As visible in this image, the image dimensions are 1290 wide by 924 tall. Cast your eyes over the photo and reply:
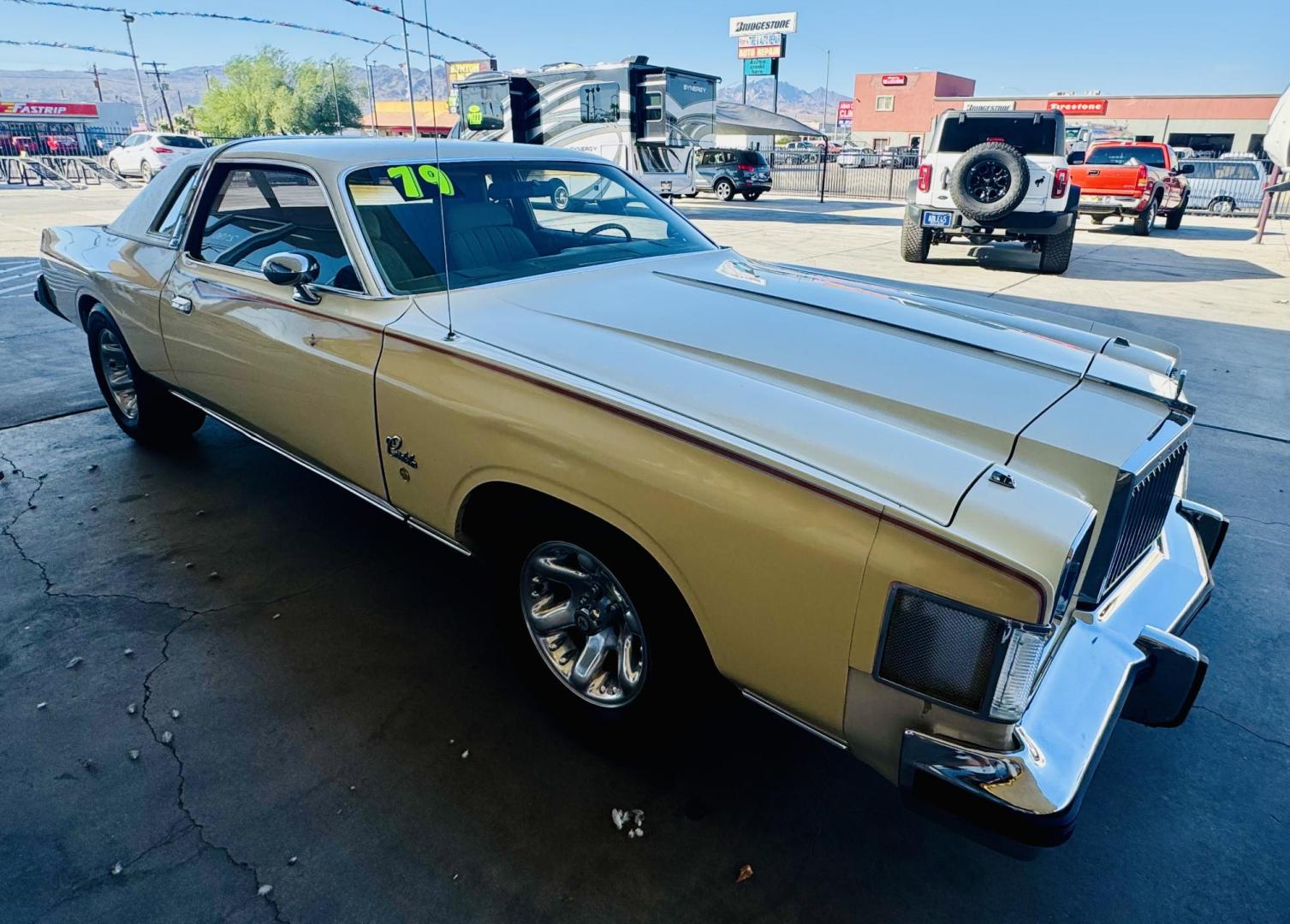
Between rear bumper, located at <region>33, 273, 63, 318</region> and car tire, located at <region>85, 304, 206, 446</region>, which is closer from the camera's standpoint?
car tire, located at <region>85, 304, 206, 446</region>

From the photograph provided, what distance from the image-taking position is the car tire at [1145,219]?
14844 millimetres

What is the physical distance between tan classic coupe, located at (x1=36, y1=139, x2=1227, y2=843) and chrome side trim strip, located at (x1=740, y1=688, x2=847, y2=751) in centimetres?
1

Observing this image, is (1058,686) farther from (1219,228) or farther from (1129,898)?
(1219,228)

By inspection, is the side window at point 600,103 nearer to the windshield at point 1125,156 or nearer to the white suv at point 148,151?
the windshield at point 1125,156

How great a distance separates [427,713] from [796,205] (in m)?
21.5

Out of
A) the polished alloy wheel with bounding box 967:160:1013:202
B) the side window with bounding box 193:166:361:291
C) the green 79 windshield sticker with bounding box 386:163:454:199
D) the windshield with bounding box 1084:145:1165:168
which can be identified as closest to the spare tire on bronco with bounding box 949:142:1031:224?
the polished alloy wheel with bounding box 967:160:1013:202

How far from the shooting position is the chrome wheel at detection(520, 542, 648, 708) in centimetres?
212

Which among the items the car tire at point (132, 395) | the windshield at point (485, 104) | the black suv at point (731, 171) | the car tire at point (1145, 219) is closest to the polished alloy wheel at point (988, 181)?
→ the car tire at point (1145, 219)

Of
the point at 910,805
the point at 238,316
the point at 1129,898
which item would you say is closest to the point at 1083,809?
the point at 1129,898

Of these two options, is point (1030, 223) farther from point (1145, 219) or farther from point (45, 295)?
point (45, 295)

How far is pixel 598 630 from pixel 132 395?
11.5ft

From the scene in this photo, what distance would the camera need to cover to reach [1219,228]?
17625mm

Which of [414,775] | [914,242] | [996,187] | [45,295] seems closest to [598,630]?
[414,775]

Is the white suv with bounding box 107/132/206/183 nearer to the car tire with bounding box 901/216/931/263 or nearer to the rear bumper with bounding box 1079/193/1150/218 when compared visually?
the car tire with bounding box 901/216/931/263
